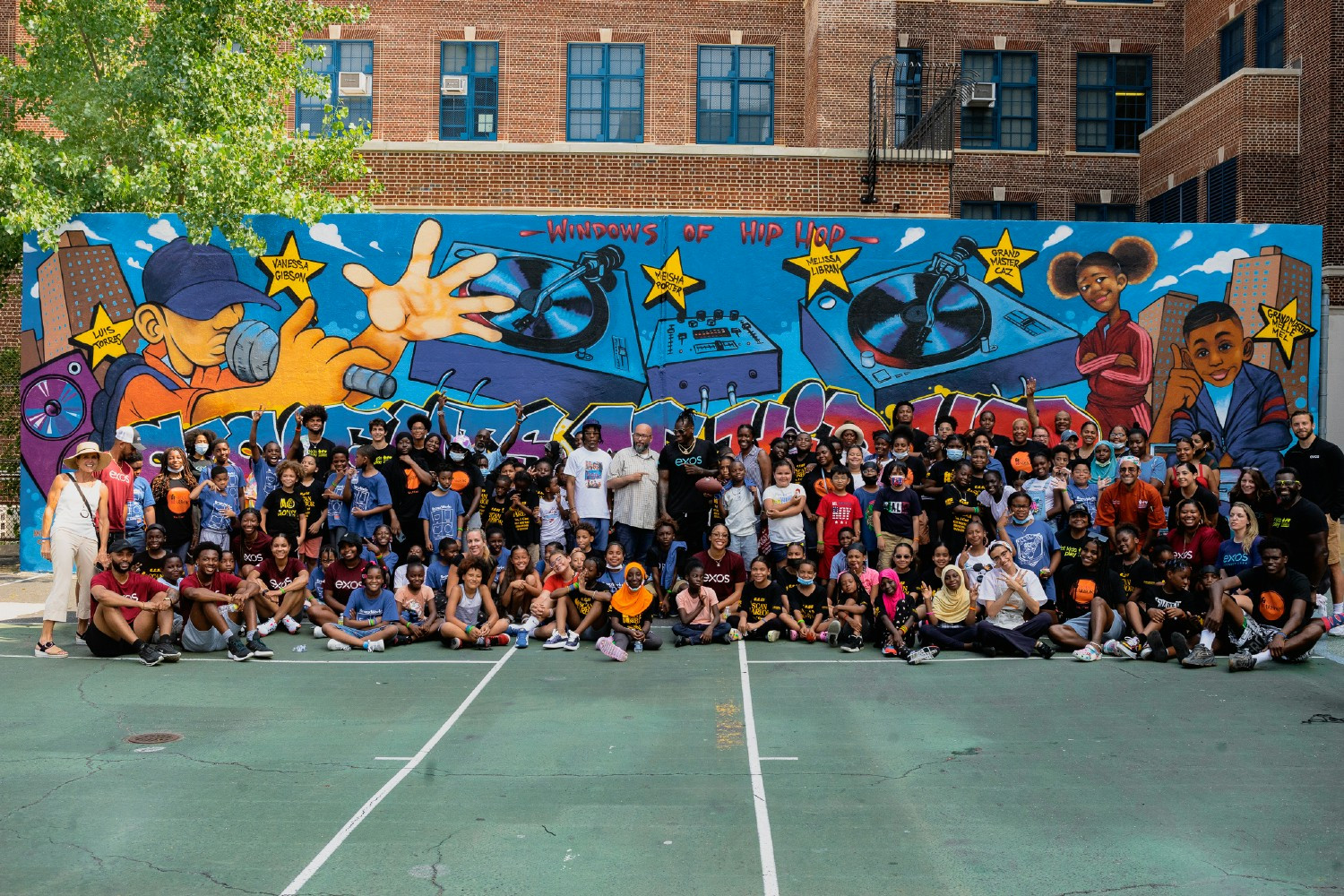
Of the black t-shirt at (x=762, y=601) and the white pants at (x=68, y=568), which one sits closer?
the white pants at (x=68, y=568)

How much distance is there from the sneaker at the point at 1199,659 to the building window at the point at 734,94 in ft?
70.2

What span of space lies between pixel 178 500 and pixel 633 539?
17.6 feet

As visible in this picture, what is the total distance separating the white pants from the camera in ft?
41.9

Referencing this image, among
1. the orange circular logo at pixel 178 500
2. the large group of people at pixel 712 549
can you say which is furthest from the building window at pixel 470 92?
the orange circular logo at pixel 178 500

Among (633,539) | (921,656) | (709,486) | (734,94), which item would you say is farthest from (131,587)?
(734,94)

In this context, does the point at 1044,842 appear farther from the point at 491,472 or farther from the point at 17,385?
the point at 17,385

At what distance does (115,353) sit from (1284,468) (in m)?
15.4

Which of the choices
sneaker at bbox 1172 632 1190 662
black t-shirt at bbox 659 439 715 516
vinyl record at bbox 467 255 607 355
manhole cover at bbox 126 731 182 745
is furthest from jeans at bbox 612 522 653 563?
manhole cover at bbox 126 731 182 745

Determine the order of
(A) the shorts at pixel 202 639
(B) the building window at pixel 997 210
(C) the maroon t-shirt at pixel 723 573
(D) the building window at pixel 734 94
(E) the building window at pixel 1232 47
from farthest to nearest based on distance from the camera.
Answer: (B) the building window at pixel 997 210
(D) the building window at pixel 734 94
(E) the building window at pixel 1232 47
(C) the maroon t-shirt at pixel 723 573
(A) the shorts at pixel 202 639

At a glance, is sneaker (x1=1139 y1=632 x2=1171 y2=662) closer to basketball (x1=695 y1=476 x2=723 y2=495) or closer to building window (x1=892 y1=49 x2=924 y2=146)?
basketball (x1=695 y1=476 x2=723 y2=495)

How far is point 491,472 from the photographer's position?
16453 mm

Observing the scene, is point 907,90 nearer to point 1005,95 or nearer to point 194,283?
point 1005,95

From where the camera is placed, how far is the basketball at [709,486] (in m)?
15.1

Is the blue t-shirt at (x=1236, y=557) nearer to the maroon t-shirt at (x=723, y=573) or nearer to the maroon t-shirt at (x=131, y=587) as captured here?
the maroon t-shirt at (x=723, y=573)
